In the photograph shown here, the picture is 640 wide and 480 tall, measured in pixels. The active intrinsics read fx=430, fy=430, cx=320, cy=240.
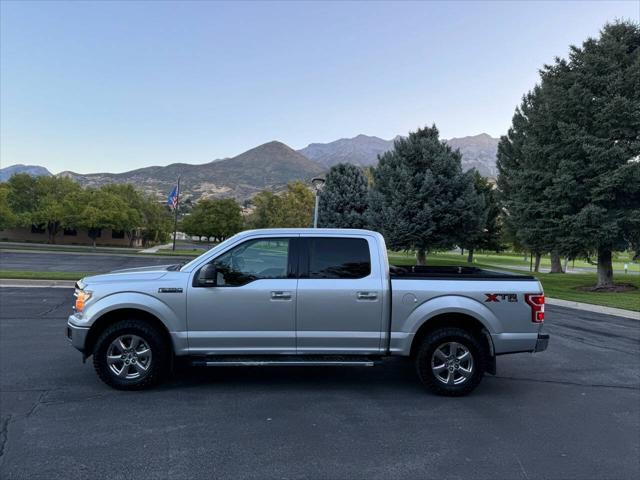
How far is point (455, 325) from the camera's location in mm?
5320

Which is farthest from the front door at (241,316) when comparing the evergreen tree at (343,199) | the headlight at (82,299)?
the evergreen tree at (343,199)

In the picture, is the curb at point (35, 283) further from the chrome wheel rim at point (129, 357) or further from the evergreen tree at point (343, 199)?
the evergreen tree at point (343, 199)

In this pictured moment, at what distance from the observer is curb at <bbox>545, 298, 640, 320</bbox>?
1284cm

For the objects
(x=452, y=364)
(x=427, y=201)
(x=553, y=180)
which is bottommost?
(x=452, y=364)

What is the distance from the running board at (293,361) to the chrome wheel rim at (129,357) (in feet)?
1.89

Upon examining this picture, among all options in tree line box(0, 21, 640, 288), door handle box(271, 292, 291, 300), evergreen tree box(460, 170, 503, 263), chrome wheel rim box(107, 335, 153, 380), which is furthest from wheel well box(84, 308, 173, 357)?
evergreen tree box(460, 170, 503, 263)

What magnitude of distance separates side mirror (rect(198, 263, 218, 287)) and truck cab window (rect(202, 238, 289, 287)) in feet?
0.26

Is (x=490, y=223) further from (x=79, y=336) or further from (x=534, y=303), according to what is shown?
(x=79, y=336)

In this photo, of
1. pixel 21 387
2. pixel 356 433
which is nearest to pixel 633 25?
pixel 356 433

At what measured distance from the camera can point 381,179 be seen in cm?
2697

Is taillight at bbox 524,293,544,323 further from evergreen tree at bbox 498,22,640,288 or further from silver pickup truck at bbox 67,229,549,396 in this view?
evergreen tree at bbox 498,22,640,288

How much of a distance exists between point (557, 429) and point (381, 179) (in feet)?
76.7

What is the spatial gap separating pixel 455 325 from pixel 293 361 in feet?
6.69

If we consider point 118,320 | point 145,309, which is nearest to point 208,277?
point 145,309
